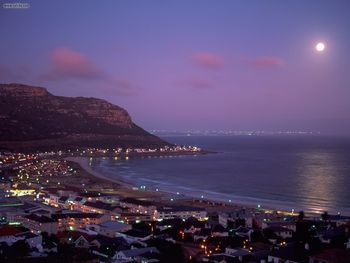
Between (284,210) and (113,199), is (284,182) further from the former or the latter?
(113,199)

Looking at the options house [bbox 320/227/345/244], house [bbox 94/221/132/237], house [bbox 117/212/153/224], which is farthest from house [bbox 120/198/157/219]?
house [bbox 320/227/345/244]

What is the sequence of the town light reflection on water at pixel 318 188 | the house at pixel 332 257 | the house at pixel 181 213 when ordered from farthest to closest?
the town light reflection on water at pixel 318 188 → the house at pixel 181 213 → the house at pixel 332 257

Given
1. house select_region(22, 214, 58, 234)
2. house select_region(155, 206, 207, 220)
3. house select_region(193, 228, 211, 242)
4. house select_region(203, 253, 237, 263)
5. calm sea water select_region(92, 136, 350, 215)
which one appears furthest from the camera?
calm sea water select_region(92, 136, 350, 215)

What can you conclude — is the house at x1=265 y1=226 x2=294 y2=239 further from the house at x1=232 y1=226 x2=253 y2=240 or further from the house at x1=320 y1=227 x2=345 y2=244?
the house at x1=320 y1=227 x2=345 y2=244

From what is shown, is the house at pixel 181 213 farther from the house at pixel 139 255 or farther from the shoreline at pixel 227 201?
the house at pixel 139 255

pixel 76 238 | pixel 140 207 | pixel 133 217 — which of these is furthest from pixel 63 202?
pixel 76 238

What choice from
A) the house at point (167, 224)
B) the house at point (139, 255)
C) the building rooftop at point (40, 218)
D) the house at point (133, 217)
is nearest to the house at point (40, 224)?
the building rooftop at point (40, 218)

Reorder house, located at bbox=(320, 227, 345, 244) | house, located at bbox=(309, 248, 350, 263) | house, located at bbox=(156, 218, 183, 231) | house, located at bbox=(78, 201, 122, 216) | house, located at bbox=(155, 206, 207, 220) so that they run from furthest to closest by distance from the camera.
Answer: house, located at bbox=(78, 201, 122, 216) → house, located at bbox=(155, 206, 207, 220) → house, located at bbox=(156, 218, 183, 231) → house, located at bbox=(320, 227, 345, 244) → house, located at bbox=(309, 248, 350, 263)
